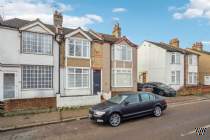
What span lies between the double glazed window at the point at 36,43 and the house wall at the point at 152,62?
18104 mm

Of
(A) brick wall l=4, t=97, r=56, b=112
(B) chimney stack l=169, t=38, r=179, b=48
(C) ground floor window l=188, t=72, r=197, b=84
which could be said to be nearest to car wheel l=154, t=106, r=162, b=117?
(A) brick wall l=4, t=97, r=56, b=112

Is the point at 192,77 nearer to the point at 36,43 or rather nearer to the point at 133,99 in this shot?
the point at 36,43

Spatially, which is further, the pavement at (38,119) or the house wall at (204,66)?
the house wall at (204,66)

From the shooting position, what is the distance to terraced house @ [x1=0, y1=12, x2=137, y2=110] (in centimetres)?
1722

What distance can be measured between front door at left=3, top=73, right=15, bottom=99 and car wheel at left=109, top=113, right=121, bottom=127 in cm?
1038

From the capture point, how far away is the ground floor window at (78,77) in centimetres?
2055

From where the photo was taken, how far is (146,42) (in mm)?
34250

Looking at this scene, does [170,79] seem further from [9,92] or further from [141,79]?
[9,92]

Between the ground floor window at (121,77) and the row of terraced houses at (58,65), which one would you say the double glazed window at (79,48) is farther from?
the ground floor window at (121,77)

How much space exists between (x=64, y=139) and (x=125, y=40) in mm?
17657

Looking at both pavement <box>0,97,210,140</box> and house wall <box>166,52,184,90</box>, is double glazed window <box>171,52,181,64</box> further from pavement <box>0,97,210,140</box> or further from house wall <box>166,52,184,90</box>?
pavement <box>0,97,210,140</box>

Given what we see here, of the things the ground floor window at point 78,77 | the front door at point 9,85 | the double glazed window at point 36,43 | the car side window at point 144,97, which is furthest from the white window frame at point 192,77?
the front door at point 9,85

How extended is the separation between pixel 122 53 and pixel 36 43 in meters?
9.79

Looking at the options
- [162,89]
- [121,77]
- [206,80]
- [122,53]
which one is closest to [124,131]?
[121,77]
